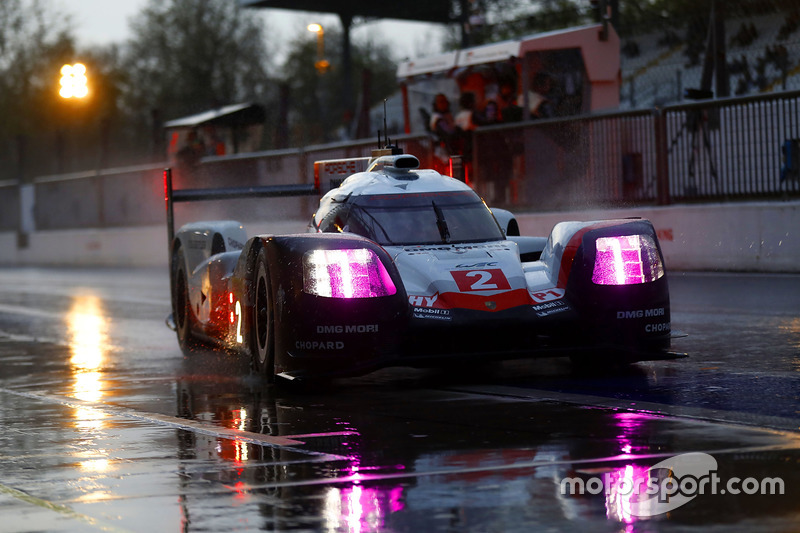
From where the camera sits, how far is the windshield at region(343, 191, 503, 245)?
8.92 m

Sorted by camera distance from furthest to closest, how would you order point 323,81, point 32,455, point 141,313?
point 323,81 → point 141,313 → point 32,455

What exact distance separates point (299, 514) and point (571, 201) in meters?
16.2

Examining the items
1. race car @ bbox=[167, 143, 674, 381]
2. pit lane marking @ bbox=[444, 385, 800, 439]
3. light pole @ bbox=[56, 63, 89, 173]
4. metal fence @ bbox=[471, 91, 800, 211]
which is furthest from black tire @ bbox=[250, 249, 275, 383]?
light pole @ bbox=[56, 63, 89, 173]

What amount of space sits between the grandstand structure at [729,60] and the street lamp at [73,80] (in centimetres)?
1059

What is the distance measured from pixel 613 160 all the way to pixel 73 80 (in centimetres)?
1255

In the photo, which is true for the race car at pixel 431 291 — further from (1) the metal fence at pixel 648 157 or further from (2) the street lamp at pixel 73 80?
(2) the street lamp at pixel 73 80

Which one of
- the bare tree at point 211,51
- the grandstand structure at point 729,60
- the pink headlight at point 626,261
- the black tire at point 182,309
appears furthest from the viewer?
the bare tree at point 211,51

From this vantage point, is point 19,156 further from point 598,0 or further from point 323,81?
point 323,81

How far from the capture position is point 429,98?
25797 mm

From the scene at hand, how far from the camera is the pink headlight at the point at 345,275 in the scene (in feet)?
25.9

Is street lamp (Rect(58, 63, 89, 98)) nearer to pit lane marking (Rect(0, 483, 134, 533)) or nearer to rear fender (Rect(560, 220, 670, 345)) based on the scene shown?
rear fender (Rect(560, 220, 670, 345))

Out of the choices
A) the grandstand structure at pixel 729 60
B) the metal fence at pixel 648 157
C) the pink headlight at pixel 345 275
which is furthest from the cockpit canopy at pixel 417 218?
the grandstand structure at pixel 729 60

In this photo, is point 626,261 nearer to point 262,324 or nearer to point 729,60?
point 262,324

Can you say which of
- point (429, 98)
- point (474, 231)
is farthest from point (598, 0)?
point (474, 231)
